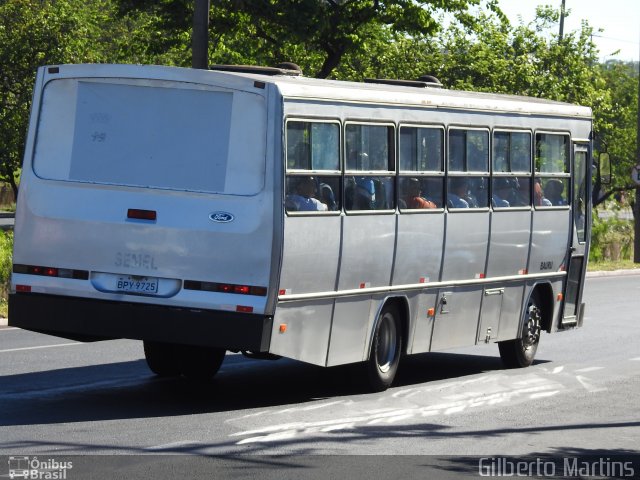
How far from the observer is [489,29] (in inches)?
1861

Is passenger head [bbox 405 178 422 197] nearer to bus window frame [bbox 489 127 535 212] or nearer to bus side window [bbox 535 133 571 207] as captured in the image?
bus window frame [bbox 489 127 535 212]

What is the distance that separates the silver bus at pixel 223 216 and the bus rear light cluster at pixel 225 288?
0.02m


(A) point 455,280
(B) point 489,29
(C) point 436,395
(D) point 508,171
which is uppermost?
(B) point 489,29

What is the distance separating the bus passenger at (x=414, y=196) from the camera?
551 inches

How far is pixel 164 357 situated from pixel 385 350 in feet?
6.96

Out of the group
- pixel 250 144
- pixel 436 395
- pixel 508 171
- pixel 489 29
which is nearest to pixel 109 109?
pixel 250 144

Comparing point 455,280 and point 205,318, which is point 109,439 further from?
point 455,280

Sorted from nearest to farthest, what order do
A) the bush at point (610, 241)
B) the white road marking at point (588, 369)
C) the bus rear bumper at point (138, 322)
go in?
the bus rear bumper at point (138, 322) < the white road marking at point (588, 369) < the bush at point (610, 241)

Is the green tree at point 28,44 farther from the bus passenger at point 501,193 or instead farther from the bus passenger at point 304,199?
the bus passenger at point 304,199

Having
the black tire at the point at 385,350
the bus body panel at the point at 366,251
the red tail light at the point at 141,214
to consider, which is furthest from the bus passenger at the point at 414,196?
the red tail light at the point at 141,214

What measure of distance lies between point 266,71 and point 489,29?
3539 cm

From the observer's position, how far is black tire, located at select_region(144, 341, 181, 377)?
14.1 m

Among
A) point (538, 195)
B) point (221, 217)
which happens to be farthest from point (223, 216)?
point (538, 195)

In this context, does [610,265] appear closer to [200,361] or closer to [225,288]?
[200,361]
